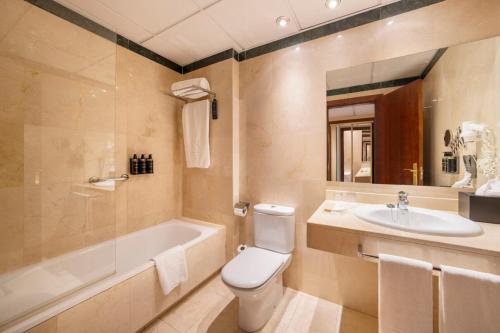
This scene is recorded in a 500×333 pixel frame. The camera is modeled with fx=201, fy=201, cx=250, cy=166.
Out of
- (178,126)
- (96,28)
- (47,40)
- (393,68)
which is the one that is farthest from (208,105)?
(393,68)

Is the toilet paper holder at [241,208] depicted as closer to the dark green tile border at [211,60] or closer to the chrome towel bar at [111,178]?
the chrome towel bar at [111,178]

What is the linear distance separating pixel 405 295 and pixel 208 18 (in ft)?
6.91

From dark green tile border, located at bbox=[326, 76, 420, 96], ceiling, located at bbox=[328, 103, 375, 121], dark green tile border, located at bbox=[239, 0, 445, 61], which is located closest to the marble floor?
ceiling, located at bbox=[328, 103, 375, 121]

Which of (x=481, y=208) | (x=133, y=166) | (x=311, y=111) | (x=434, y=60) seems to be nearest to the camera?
(x=481, y=208)

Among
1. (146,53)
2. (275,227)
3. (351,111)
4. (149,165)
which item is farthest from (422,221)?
(146,53)

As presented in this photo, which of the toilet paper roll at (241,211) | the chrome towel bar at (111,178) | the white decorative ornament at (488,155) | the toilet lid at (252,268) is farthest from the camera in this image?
the toilet paper roll at (241,211)

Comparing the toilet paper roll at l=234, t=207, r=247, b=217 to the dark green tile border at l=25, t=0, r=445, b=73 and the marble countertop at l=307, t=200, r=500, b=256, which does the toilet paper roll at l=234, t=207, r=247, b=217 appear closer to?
the marble countertop at l=307, t=200, r=500, b=256

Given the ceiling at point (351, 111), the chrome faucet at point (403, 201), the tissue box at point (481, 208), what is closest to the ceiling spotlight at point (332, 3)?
the ceiling at point (351, 111)

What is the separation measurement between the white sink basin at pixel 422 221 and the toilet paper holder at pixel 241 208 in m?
0.98

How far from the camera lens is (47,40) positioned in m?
1.36

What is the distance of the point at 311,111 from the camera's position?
5.46 ft

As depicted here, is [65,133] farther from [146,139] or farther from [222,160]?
[222,160]

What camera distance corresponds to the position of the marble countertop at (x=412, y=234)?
795mm

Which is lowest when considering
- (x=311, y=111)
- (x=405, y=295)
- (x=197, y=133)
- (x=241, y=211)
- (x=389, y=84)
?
(x=405, y=295)
